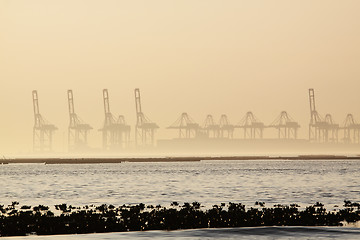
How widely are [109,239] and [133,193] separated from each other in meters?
38.6

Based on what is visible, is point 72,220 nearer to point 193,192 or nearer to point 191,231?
point 191,231

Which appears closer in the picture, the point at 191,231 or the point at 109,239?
the point at 109,239

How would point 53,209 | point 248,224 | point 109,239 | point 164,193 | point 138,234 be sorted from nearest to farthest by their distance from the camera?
1. point 109,239
2. point 138,234
3. point 248,224
4. point 53,209
5. point 164,193

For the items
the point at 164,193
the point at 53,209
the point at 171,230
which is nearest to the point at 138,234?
the point at 171,230

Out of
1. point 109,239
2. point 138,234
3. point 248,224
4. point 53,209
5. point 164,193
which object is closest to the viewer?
point 109,239

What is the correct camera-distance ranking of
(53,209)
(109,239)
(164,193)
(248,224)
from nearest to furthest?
(109,239) < (248,224) < (53,209) < (164,193)

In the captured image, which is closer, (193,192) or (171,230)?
(171,230)

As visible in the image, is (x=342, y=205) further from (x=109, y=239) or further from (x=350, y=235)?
(x=109, y=239)

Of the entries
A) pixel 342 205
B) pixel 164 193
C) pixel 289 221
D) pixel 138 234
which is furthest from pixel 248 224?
pixel 164 193

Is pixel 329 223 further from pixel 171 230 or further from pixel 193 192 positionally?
pixel 193 192

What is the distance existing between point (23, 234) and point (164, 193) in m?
36.3

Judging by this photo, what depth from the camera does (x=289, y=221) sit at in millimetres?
42031

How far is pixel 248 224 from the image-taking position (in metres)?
41.2

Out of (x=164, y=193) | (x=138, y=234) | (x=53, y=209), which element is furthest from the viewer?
(x=164, y=193)
